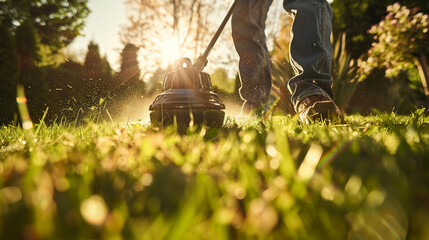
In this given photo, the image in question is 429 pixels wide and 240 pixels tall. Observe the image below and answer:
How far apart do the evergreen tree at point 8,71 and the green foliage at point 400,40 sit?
22.2ft

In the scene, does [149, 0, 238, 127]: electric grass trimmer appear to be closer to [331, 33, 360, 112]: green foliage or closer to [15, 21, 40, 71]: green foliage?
[331, 33, 360, 112]: green foliage

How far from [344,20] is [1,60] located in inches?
284

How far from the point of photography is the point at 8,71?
5141 millimetres

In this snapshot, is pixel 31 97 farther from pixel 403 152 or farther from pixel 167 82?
pixel 403 152

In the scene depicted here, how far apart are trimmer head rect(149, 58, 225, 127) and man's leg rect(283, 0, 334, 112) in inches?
27.9

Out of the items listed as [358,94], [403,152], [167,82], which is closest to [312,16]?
[167,82]

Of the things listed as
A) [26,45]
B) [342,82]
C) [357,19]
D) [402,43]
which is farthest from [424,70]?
[26,45]

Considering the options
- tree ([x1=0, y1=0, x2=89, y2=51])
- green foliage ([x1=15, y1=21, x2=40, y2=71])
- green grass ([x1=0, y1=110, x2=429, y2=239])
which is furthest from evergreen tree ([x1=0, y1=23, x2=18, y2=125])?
green grass ([x1=0, y1=110, x2=429, y2=239])

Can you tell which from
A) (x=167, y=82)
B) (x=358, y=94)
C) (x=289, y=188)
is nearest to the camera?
(x=289, y=188)

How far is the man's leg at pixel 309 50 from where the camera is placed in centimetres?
205

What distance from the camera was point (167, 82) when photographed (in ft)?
6.19

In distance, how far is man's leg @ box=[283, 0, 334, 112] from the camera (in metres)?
2.05

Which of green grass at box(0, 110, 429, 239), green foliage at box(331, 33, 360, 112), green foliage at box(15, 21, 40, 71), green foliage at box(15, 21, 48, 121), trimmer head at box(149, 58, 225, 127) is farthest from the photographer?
green foliage at box(15, 21, 40, 71)

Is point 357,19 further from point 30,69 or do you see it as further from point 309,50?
point 30,69
